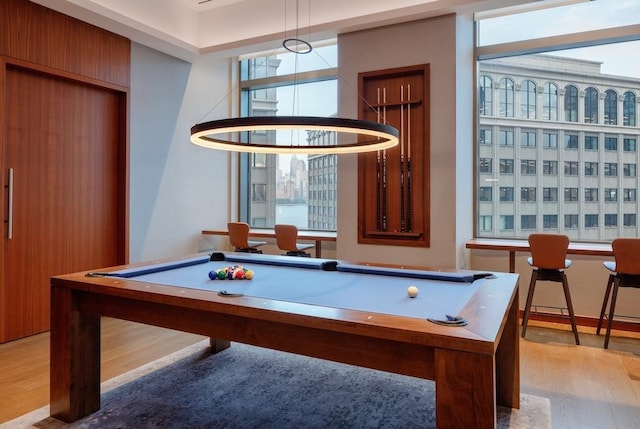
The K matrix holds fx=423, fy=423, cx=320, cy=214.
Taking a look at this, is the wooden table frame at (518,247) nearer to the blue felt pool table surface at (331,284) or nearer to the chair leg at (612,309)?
the chair leg at (612,309)

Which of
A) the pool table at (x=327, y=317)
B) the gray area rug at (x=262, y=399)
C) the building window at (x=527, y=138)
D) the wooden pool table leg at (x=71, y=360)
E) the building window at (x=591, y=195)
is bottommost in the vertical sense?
the gray area rug at (x=262, y=399)

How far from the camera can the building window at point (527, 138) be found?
4.91 m

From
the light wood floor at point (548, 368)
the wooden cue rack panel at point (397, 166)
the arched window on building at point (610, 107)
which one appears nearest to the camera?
the light wood floor at point (548, 368)

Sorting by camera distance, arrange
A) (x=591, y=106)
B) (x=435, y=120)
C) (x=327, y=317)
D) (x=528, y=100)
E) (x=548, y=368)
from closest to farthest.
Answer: (x=327, y=317), (x=548, y=368), (x=435, y=120), (x=591, y=106), (x=528, y=100)

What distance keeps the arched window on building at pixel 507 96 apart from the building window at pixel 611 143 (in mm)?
1022

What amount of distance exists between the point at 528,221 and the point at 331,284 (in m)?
3.40

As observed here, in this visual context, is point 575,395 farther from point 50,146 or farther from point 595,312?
point 50,146

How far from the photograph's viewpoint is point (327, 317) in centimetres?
168

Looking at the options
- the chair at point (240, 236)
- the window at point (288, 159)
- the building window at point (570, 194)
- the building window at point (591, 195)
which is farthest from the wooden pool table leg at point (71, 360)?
the building window at point (591, 195)

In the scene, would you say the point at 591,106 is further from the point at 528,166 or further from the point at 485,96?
the point at 485,96

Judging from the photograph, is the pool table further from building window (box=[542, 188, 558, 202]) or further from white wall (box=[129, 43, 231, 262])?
building window (box=[542, 188, 558, 202])

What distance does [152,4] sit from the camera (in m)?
4.61

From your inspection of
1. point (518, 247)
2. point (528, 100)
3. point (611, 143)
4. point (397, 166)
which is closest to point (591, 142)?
point (611, 143)

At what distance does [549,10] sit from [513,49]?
0.53 meters
